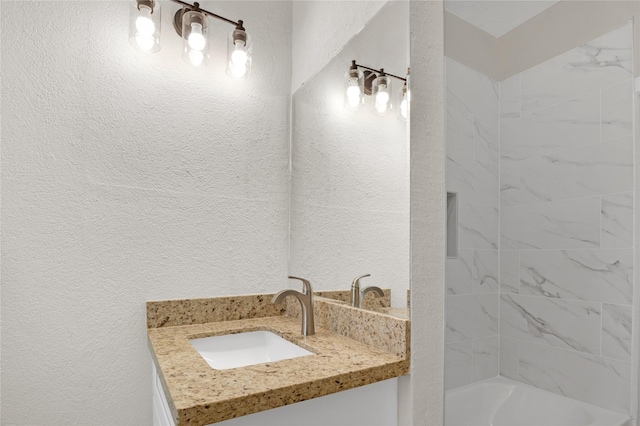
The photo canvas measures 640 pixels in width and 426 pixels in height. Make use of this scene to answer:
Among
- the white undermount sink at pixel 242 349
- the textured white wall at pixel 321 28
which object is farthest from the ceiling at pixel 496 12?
the white undermount sink at pixel 242 349

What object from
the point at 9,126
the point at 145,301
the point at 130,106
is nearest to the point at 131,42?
the point at 130,106

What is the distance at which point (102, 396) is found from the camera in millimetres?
1414

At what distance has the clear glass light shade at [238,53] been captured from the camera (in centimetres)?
160

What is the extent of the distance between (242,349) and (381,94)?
1060 mm

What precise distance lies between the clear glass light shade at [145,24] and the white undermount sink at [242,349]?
3.62ft

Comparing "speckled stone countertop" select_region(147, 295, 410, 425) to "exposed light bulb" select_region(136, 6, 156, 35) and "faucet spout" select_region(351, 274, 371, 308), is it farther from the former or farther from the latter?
"exposed light bulb" select_region(136, 6, 156, 35)

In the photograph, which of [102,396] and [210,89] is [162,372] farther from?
[210,89]

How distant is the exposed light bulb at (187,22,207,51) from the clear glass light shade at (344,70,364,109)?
583 millimetres

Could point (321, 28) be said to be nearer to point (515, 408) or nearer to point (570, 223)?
point (570, 223)

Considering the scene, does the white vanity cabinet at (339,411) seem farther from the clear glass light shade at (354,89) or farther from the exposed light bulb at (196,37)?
the exposed light bulb at (196,37)

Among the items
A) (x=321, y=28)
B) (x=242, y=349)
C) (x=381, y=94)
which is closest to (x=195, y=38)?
(x=321, y=28)

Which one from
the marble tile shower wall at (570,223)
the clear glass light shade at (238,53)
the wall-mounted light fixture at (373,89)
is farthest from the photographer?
the clear glass light shade at (238,53)

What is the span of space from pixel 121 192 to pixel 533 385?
1.55 meters

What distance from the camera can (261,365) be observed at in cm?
107
